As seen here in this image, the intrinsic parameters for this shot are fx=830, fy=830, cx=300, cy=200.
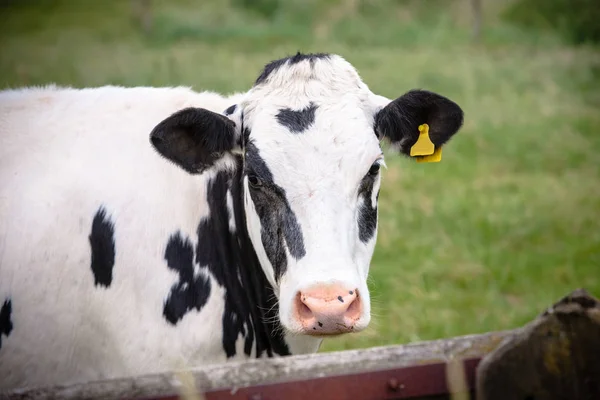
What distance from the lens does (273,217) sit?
3.34 meters

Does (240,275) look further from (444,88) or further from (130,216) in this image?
(444,88)

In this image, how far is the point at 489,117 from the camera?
12.0 meters

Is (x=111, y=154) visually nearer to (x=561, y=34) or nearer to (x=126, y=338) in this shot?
(x=126, y=338)

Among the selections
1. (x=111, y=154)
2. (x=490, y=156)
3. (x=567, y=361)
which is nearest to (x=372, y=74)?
(x=490, y=156)

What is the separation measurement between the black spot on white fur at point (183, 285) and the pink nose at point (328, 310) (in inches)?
25.4

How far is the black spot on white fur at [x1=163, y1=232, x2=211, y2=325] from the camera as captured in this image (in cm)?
344

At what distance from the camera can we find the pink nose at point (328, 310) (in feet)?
9.45

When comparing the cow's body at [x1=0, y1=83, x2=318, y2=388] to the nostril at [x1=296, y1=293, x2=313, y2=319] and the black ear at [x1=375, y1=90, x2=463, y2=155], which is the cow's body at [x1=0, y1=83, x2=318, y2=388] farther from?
the black ear at [x1=375, y1=90, x2=463, y2=155]

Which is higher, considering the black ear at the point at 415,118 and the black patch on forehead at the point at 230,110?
the black patch on forehead at the point at 230,110

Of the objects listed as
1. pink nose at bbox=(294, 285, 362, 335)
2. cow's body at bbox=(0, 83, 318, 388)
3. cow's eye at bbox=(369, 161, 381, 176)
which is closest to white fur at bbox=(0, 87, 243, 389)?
cow's body at bbox=(0, 83, 318, 388)

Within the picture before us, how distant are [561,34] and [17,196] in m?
17.0

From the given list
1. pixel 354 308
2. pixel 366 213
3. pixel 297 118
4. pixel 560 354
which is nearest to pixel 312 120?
pixel 297 118

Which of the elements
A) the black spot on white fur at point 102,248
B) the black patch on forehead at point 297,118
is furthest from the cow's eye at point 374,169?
the black spot on white fur at point 102,248

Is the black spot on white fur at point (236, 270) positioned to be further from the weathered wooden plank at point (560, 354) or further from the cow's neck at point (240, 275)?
the weathered wooden plank at point (560, 354)
